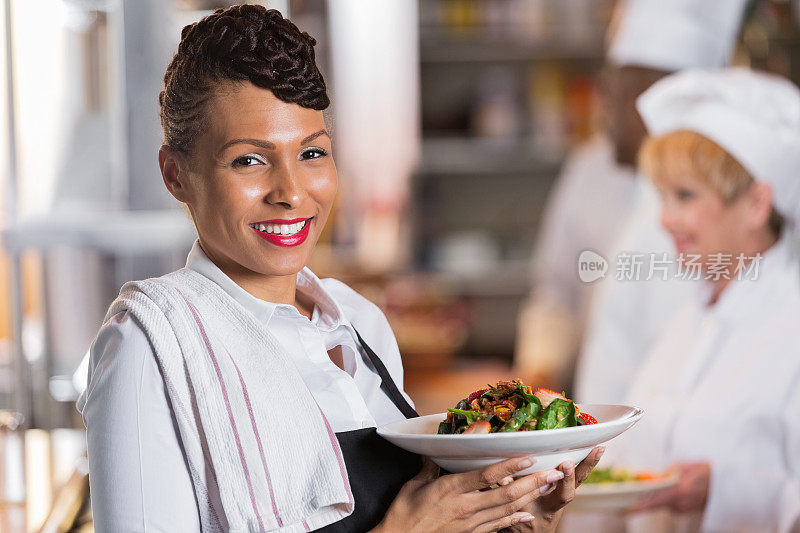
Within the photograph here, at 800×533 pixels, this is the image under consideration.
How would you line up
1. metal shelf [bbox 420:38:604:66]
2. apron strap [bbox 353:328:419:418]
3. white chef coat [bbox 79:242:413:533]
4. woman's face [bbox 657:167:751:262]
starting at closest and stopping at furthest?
white chef coat [bbox 79:242:413:533]
apron strap [bbox 353:328:419:418]
woman's face [bbox 657:167:751:262]
metal shelf [bbox 420:38:604:66]

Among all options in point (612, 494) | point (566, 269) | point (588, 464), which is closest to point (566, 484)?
point (588, 464)

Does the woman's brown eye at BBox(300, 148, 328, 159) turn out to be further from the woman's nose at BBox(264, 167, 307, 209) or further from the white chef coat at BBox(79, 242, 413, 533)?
the white chef coat at BBox(79, 242, 413, 533)

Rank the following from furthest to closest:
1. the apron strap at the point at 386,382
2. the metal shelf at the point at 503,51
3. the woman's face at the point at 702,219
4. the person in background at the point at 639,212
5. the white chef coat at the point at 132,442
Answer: the metal shelf at the point at 503,51, the person in background at the point at 639,212, the woman's face at the point at 702,219, the apron strap at the point at 386,382, the white chef coat at the point at 132,442

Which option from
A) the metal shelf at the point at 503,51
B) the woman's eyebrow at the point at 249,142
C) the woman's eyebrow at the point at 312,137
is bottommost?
the woman's eyebrow at the point at 249,142

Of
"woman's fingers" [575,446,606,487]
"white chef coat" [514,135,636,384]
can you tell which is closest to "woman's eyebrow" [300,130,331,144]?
"woman's fingers" [575,446,606,487]

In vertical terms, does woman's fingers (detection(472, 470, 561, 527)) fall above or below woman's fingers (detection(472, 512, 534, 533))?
above

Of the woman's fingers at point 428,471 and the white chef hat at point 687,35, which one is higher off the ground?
the white chef hat at point 687,35

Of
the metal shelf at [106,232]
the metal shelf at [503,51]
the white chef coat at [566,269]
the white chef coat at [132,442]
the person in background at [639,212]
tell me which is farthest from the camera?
the metal shelf at [503,51]

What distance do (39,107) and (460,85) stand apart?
2265 mm

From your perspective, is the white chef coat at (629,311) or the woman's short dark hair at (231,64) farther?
the white chef coat at (629,311)

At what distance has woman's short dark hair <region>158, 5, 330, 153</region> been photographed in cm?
70

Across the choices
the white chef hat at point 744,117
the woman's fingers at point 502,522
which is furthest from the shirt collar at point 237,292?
the white chef hat at point 744,117

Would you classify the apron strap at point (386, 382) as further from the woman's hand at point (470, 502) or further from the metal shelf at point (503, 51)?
the metal shelf at point (503, 51)

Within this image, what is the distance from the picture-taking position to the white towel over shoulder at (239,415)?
0.68m
